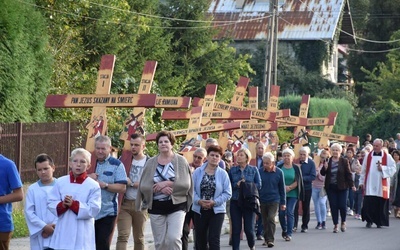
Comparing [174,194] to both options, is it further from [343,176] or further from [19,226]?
[343,176]

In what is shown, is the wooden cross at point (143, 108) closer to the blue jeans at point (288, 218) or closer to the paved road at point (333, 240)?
the paved road at point (333, 240)

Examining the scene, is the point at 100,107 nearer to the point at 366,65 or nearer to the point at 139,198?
the point at 139,198

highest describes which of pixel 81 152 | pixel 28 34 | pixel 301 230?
pixel 28 34

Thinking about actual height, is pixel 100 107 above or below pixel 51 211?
above

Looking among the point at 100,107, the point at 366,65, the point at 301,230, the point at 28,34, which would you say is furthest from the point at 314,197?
the point at 366,65

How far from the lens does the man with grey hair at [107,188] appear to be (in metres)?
12.5

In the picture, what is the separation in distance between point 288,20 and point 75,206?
5096cm

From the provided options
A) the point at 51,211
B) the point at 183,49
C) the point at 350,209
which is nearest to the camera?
the point at 51,211

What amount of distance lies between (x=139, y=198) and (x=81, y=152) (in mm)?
2519

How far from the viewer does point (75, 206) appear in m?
10.3

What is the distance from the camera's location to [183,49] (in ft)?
132

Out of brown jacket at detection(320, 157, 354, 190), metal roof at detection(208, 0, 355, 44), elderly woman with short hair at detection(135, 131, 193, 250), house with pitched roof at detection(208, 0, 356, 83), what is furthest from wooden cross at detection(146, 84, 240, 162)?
metal roof at detection(208, 0, 355, 44)

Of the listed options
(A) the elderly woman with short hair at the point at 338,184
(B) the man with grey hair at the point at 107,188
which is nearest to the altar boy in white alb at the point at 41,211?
(B) the man with grey hair at the point at 107,188

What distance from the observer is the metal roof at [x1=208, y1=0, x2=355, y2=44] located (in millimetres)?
59281
